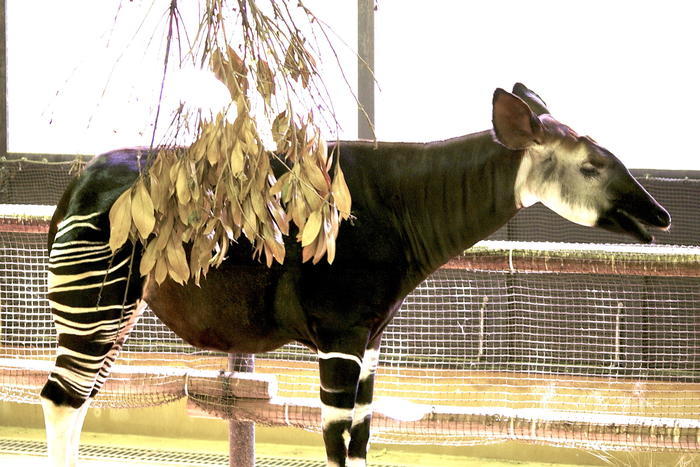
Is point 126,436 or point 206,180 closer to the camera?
point 206,180

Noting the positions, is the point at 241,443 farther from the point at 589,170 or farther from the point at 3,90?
the point at 3,90

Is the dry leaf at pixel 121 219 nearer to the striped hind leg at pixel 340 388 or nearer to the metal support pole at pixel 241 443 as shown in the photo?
the striped hind leg at pixel 340 388

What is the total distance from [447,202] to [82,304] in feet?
2.85

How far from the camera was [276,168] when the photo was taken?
2.08m

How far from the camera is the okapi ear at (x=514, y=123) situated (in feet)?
6.23

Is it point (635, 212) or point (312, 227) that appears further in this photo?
point (635, 212)

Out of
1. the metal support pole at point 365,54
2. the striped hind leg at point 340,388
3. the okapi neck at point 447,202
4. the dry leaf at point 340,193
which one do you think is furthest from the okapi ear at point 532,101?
the metal support pole at point 365,54

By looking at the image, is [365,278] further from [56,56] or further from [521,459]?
[56,56]

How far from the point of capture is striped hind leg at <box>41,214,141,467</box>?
80.5 inches

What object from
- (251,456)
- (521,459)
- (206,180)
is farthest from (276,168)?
(521,459)

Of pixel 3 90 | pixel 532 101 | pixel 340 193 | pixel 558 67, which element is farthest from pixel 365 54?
pixel 340 193

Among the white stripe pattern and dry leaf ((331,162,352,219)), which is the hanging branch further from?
the white stripe pattern

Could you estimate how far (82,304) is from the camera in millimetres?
2045

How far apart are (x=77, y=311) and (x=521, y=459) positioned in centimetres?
233
